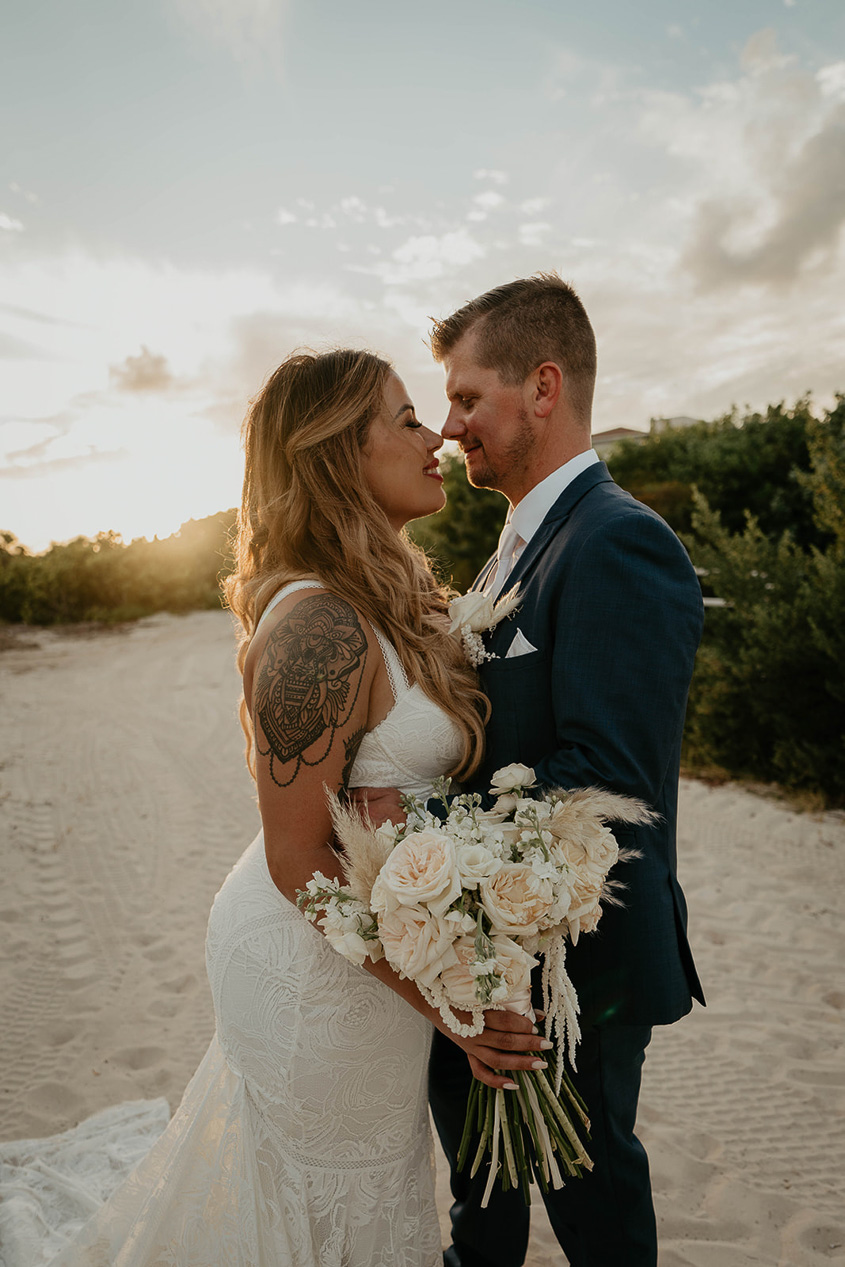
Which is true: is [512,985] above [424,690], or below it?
below

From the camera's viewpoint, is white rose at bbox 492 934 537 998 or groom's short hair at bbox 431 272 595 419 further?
groom's short hair at bbox 431 272 595 419

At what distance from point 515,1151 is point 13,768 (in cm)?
961

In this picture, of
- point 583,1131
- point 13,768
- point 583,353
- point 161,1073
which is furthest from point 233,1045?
point 13,768

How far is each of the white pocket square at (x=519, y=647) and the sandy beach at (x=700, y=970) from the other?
2412mm

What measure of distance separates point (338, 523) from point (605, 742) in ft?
3.44

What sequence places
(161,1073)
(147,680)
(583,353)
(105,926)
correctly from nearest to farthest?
(583,353) < (161,1073) < (105,926) < (147,680)

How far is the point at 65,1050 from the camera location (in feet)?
13.7

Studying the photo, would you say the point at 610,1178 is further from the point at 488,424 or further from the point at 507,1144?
the point at 488,424

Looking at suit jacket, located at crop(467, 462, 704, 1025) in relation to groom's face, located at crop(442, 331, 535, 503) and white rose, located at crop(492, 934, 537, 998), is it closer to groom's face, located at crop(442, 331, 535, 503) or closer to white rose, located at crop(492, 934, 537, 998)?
white rose, located at crop(492, 934, 537, 998)

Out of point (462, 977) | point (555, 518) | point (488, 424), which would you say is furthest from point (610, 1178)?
point (488, 424)

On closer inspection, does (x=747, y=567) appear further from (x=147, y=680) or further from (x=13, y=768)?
(x=147, y=680)

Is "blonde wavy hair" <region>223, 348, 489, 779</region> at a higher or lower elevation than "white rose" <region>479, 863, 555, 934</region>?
higher

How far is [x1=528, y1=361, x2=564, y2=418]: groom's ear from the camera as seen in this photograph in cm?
268

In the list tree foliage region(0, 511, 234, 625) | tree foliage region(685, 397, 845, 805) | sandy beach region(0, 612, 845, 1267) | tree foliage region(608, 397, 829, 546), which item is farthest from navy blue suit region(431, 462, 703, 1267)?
tree foliage region(0, 511, 234, 625)
